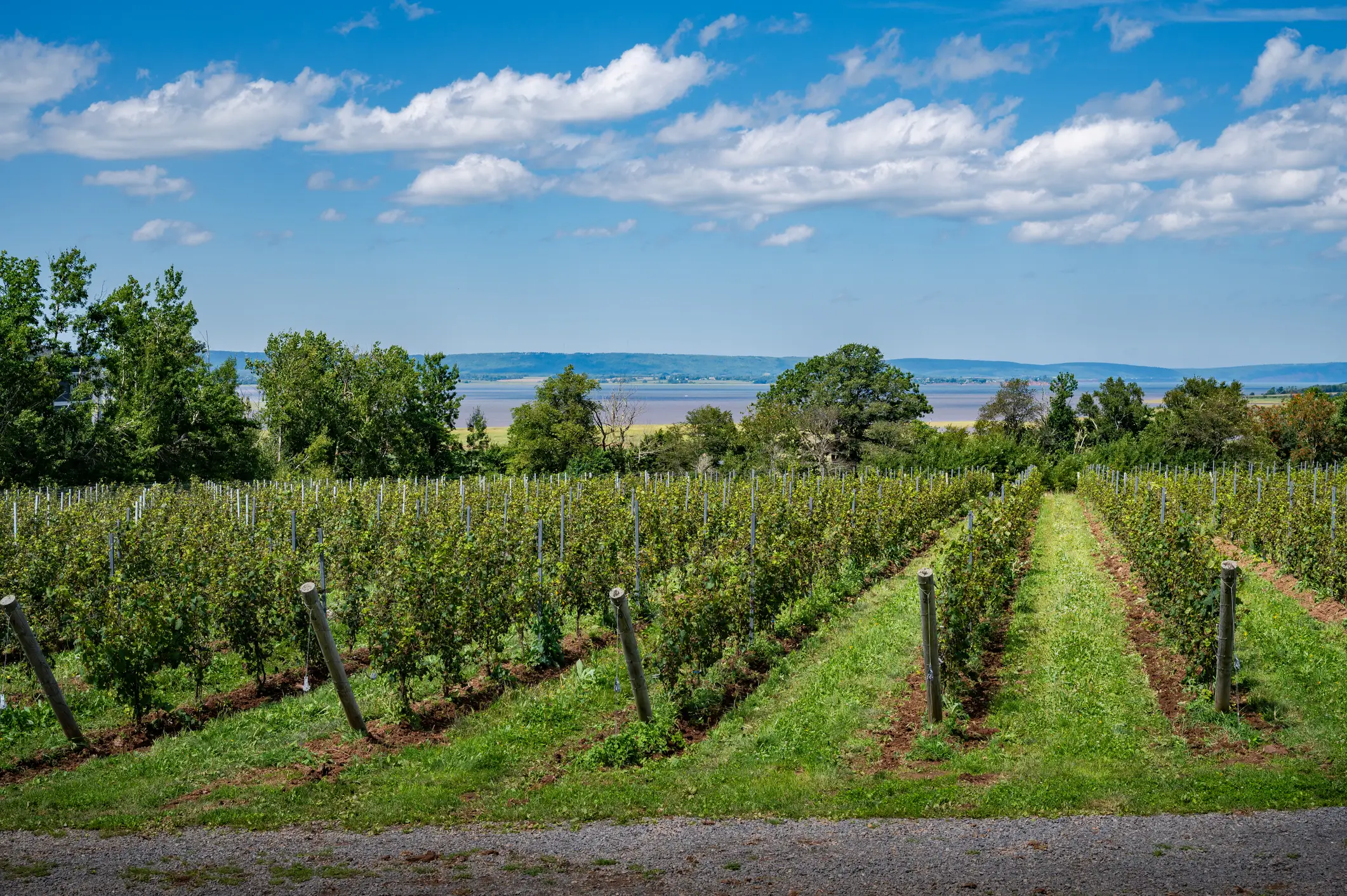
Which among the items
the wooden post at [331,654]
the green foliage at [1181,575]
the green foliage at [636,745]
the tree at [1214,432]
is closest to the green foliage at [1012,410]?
the tree at [1214,432]

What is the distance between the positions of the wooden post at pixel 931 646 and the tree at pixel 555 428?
47377mm

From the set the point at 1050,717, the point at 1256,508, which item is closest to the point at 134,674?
the point at 1050,717

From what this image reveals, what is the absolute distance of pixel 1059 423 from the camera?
7219cm

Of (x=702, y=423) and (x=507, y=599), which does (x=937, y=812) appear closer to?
(x=507, y=599)

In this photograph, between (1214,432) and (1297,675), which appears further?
(1214,432)

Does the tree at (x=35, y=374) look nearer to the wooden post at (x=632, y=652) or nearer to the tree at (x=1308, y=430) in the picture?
the wooden post at (x=632, y=652)

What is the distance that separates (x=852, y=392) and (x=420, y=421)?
26316 mm

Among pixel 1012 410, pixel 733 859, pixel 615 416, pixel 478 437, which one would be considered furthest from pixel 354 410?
pixel 733 859

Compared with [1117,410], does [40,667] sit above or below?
below

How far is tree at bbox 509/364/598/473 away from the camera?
190ft

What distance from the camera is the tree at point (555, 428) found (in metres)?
57.9

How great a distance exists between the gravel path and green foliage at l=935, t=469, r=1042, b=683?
3.42 m

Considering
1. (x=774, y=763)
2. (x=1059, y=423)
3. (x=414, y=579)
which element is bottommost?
(x=774, y=763)

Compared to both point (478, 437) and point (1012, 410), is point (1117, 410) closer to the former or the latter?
point (1012, 410)
